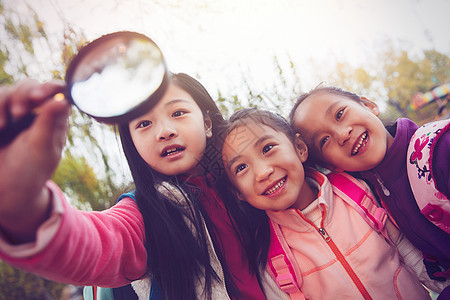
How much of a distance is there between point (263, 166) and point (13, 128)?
3.24ft

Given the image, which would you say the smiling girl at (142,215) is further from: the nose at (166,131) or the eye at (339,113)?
the eye at (339,113)

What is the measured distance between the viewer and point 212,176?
1421 millimetres

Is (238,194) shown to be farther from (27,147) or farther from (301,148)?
(27,147)

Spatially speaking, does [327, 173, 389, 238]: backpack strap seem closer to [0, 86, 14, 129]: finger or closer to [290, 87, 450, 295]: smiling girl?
[290, 87, 450, 295]: smiling girl

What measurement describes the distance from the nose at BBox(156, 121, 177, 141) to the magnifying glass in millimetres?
329

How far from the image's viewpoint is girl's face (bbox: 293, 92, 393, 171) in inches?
51.8

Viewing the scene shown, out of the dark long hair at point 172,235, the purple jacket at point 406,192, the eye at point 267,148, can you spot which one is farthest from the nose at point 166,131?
the purple jacket at point 406,192

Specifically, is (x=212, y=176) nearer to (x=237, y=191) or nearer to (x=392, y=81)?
(x=237, y=191)

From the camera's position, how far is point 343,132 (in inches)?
51.6

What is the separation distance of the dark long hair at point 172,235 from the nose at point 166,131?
0.27 m

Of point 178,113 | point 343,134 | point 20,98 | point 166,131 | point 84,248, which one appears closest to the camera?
point 20,98

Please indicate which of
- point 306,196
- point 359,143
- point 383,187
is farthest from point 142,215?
point 383,187

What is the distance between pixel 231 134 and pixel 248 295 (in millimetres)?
814

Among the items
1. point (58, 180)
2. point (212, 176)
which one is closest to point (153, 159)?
point (212, 176)
